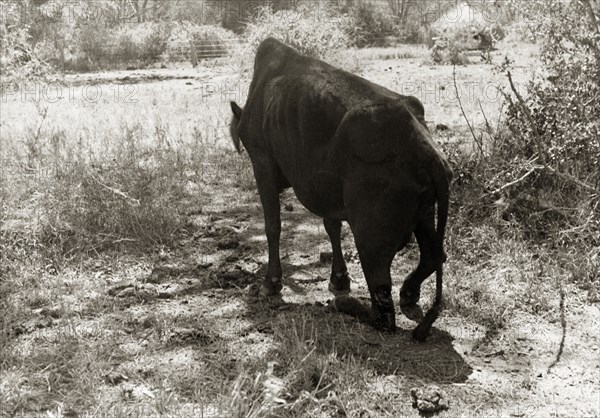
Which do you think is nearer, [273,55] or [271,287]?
[271,287]

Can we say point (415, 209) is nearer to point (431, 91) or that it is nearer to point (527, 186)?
point (527, 186)

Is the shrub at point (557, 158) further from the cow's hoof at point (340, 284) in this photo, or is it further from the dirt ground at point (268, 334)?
the cow's hoof at point (340, 284)

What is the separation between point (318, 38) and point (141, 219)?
419 inches

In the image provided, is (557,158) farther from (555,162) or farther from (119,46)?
(119,46)

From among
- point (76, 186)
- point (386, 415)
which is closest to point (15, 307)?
point (76, 186)

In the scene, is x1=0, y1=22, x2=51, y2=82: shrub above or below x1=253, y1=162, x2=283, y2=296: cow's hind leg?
above

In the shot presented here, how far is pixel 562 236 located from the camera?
5383 millimetres

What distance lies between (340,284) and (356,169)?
4.34 ft

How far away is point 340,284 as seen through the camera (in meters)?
5.33

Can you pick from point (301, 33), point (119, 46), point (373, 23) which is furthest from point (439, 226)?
point (373, 23)

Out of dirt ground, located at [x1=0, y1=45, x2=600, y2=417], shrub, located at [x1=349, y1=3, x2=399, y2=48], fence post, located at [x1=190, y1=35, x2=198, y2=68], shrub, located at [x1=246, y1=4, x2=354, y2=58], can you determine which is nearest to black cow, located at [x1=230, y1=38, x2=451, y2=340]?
dirt ground, located at [x1=0, y1=45, x2=600, y2=417]

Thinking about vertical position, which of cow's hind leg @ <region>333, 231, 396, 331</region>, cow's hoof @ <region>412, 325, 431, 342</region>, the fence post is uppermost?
the fence post

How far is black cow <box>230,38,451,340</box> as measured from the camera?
4.14m

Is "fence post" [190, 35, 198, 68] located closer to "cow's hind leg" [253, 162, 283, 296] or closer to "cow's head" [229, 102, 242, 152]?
"cow's head" [229, 102, 242, 152]
